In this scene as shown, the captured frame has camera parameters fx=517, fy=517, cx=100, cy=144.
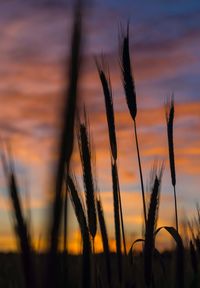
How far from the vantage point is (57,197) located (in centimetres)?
32

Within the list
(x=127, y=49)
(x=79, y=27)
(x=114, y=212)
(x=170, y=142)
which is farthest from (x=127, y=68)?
(x=79, y=27)

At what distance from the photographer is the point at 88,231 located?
3.30ft

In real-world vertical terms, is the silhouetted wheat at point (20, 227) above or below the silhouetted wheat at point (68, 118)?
below

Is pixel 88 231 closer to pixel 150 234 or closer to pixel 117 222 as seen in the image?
pixel 150 234

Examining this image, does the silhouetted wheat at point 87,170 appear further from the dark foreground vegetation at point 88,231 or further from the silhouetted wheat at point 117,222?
the silhouetted wheat at point 117,222

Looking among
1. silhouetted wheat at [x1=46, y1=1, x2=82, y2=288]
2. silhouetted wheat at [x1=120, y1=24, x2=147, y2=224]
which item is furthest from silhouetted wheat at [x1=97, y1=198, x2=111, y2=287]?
silhouetted wheat at [x1=46, y1=1, x2=82, y2=288]

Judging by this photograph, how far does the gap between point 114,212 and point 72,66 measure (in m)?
1.79

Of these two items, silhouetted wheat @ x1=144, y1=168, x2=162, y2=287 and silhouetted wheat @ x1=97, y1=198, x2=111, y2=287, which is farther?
silhouetted wheat @ x1=97, y1=198, x2=111, y2=287

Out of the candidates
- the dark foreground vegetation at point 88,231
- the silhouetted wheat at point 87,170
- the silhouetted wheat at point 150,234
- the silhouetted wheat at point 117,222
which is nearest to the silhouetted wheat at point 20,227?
the dark foreground vegetation at point 88,231

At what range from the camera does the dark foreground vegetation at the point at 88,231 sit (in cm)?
32

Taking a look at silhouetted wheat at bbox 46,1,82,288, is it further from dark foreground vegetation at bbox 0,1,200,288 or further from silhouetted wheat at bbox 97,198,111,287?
silhouetted wheat at bbox 97,198,111,287

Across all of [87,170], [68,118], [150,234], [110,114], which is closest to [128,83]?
[110,114]

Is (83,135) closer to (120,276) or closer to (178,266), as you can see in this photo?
(178,266)

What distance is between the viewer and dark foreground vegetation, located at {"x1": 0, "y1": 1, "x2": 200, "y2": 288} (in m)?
0.32
